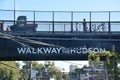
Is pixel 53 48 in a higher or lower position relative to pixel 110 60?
higher

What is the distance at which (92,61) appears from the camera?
31.4 m

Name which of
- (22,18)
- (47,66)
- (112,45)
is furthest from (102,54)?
(47,66)

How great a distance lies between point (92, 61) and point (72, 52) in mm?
6132

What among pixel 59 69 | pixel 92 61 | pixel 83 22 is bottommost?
pixel 59 69

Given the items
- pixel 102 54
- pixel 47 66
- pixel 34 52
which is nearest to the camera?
pixel 102 54

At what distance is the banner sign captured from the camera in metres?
37.0

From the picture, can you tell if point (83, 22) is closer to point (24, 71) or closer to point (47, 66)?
point (24, 71)

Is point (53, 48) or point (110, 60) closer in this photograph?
point (110, 60)

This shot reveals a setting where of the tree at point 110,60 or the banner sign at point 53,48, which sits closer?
the tree at point 110,60

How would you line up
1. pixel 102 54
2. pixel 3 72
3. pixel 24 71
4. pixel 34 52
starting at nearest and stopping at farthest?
pixel 102 54 < pixel 34 52 < pixel 3 72 < pixel 24 71

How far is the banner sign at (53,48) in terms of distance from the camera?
121 feet

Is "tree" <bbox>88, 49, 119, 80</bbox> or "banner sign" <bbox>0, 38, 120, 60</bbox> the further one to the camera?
"banner sign" <bbox>0, 38, 120, 60</bbox>

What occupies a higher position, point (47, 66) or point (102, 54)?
point (102, 54)

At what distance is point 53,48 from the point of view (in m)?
37.0
